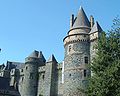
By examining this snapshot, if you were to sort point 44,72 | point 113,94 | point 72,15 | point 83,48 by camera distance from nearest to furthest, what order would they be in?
point 113,94 → point 83,48 → point 72,15 → point 44,72

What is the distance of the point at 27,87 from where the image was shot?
157 ft

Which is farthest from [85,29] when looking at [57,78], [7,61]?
[7,61]

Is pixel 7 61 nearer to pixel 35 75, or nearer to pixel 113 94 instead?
pixel 35 75

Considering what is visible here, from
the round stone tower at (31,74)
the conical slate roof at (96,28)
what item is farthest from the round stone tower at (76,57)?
the round stone tower at (31,74)

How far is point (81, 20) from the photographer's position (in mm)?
39938

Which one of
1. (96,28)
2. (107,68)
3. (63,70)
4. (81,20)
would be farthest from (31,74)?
(107,68)

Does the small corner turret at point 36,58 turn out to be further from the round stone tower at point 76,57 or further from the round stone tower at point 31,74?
the round stone tower at point 76,57

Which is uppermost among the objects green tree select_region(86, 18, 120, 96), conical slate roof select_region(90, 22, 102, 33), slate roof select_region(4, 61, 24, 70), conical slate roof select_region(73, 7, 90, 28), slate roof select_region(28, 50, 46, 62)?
conical slate roof select_region(73, 7, 90, 28)

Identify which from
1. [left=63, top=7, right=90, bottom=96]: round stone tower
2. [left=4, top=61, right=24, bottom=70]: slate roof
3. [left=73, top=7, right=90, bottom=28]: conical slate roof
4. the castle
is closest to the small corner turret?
the castle

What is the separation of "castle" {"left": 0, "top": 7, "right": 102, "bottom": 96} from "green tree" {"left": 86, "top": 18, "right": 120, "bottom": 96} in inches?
558

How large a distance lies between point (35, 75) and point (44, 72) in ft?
7.91

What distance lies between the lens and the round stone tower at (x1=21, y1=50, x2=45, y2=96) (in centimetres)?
4751

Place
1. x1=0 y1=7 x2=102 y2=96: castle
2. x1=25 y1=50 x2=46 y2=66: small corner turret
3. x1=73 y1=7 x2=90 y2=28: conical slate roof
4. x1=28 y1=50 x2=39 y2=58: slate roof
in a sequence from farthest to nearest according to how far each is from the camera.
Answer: x1=28 y1=50 x2=39 y2=58: slate roof < x1=25 y1=50 x2=46 y2=66: small corner turret < x1=73 y1=7 x2=90 y2=28: conical slate roof < x1=0 y1=7 x2=102 y2=96: castle

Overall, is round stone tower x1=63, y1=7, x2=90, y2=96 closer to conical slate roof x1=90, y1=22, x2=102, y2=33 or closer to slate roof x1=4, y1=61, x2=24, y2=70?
conical slate roof x1=90, y1=22, x2=102, y2=33
